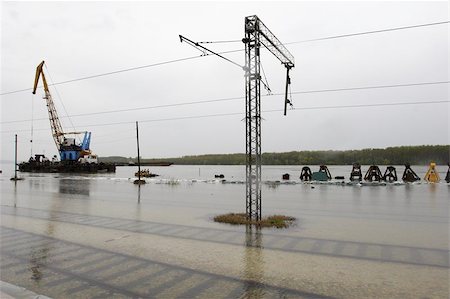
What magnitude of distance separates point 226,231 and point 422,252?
6800 mm

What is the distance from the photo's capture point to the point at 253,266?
28.2ft

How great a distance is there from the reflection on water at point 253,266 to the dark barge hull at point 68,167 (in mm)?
89137

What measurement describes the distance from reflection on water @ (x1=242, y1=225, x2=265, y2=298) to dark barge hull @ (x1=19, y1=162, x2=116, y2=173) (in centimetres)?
8914

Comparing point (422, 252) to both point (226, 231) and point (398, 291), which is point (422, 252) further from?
point (226, 231)

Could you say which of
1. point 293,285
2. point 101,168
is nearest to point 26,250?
point 293,285

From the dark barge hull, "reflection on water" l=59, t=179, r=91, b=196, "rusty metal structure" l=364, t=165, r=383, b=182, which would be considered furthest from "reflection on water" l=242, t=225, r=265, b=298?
the dark barge hull

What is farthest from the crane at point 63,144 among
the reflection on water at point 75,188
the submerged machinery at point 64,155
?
the reflection on water at point 75,188

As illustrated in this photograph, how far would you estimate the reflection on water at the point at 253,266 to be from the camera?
22.4 feet

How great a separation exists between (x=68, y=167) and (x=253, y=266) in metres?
95.9

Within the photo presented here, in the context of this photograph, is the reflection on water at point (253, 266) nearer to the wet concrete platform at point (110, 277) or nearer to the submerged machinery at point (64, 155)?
the wet concrete platform at point (110, 277)

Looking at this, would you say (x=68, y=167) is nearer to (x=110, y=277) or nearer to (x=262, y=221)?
(x=262, y=221)

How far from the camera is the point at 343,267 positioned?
8500 millimetres

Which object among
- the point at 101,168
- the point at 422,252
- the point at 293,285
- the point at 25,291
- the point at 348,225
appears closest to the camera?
the point at 25,291

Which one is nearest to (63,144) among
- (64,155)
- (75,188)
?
(64,155)
